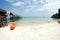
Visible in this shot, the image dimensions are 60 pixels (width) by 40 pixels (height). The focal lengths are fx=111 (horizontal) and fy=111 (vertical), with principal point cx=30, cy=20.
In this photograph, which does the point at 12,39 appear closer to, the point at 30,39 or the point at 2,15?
the point at 30,39

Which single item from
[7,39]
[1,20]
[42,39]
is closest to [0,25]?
[1,20]

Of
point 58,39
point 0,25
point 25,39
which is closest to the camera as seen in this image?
point 58,39

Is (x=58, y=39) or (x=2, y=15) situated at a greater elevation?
(x=2, y=15)

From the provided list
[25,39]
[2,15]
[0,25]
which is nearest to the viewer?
[25,39]

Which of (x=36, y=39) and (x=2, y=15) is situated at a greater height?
(x=2, y=15)

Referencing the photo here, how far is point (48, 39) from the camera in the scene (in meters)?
7.79

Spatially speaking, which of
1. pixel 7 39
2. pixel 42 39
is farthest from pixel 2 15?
pixel 42 39

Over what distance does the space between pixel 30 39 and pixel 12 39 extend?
1329mm

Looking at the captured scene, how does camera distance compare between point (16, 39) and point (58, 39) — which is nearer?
point (58, 39)

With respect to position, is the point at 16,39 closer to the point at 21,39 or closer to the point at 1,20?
the point at 21,39

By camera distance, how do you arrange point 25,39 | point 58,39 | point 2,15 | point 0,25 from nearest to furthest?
point 58,39 < point 25,39 < point 0,25 < point 2,15

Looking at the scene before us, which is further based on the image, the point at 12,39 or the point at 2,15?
the point at 2,15

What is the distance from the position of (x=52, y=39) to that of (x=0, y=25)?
10.5 m

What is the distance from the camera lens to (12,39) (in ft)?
26.9
